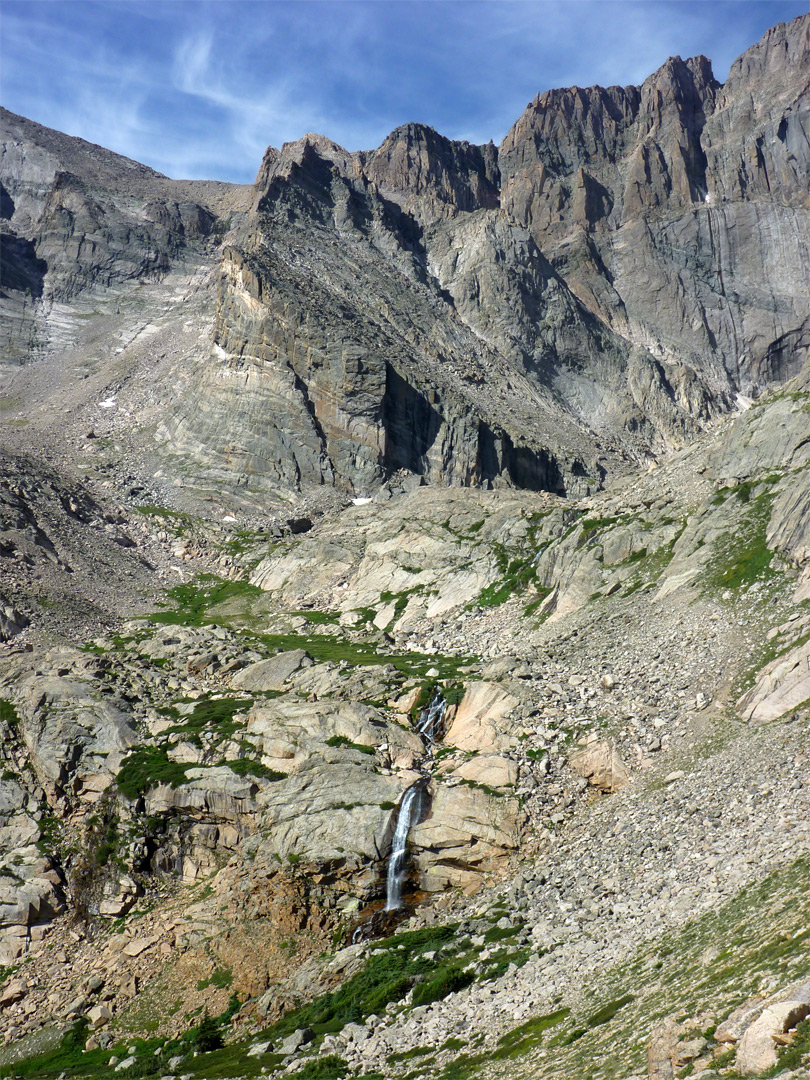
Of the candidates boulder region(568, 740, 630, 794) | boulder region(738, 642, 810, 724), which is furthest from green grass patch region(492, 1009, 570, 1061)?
boulder region(738, 642, 810, 724)

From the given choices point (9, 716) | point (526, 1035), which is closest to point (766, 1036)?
point (526, 1035)

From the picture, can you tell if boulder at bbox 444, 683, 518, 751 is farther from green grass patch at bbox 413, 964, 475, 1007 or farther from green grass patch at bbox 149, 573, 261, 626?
green grass patch at bbox 149, 573, 261, 626

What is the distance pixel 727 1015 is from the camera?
15.6m

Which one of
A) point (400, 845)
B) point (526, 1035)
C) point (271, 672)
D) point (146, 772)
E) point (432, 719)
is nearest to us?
point (526, 1035)

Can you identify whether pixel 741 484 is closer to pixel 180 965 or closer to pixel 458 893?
pixel 458 893

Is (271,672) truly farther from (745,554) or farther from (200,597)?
(200,597)

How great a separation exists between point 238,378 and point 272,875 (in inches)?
4532

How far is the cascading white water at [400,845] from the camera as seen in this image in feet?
113

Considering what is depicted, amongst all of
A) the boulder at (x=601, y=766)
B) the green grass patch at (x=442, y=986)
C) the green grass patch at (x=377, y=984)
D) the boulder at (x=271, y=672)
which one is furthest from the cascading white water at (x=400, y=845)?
the boulder at (x=271, y=672)

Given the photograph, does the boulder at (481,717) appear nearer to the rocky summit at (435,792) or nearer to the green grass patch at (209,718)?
the rocky summit at (435,792)

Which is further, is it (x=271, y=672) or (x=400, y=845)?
(x=271, y=672)

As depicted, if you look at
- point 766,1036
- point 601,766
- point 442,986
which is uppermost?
point 766,1036

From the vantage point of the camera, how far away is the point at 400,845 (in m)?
35.5

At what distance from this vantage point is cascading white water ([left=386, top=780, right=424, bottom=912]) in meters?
34.6
